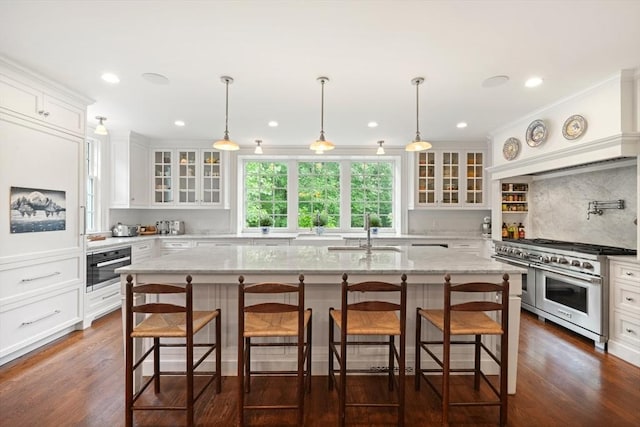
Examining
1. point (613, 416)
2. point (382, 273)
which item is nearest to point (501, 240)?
point (613, 416)

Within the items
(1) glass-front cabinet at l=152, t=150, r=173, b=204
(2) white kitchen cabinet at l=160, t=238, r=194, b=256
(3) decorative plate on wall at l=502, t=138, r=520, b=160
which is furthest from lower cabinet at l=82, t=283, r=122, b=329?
(3) decorative plate on wall at l=502, t=138, r=520, b=160

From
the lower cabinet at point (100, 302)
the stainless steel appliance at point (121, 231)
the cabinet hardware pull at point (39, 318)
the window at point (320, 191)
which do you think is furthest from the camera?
the window at point (320, 191)

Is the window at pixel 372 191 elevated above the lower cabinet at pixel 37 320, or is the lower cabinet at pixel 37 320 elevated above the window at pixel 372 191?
the window at pixel 372 191

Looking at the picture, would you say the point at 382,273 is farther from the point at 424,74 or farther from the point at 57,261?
the point at 57,261

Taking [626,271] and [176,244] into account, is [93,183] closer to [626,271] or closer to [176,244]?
[176,244]

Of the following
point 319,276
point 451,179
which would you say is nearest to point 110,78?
point 319,276

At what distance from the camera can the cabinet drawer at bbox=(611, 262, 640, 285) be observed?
8.92 feet

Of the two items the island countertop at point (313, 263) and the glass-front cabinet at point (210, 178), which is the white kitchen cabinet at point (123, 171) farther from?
the island countertop at point (313, 263)

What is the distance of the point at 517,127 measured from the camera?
4152 mm

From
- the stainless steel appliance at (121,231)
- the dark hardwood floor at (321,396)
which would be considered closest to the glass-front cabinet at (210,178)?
the stainless steel appliance at (121,231)

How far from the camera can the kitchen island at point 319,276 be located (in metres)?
2.19

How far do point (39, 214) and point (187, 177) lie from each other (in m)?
2.60

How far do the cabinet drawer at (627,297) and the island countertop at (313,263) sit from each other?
143cm

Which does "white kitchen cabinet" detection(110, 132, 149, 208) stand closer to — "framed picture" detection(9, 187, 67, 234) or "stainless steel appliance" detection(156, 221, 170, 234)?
"stainless steel appliance" detection(156, 221, 170, 234)
